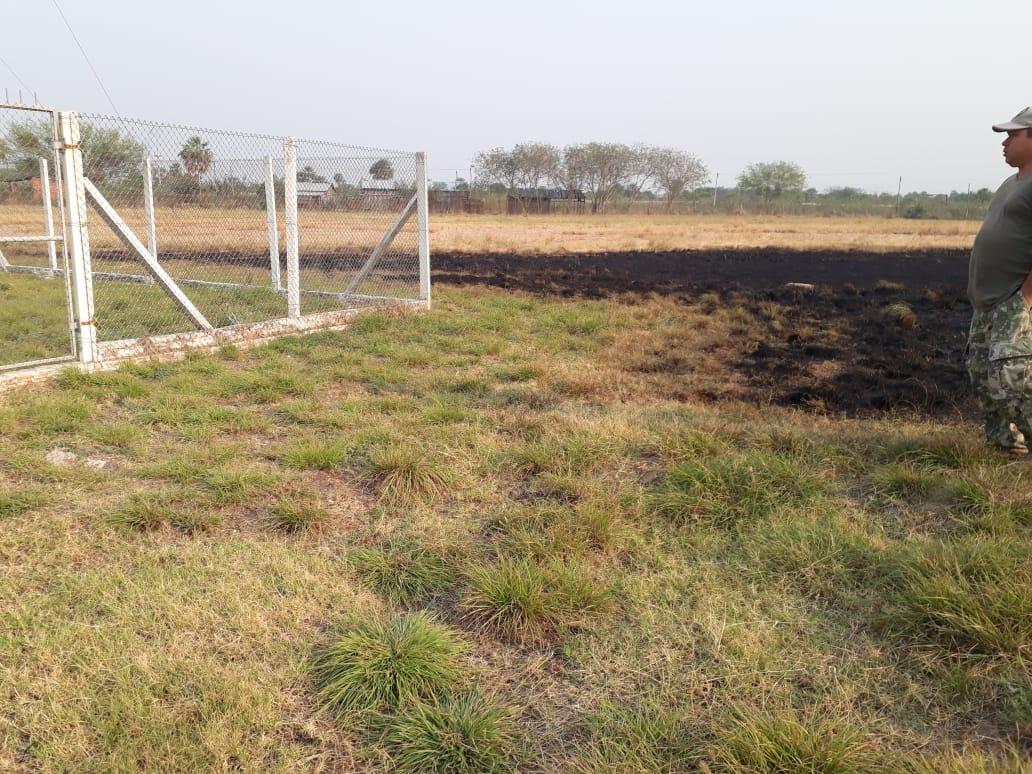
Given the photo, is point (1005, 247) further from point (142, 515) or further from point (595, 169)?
point (595, 169)

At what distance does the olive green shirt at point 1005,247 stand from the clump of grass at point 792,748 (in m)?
2.91

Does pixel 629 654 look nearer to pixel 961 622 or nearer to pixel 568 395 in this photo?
pixel 961 622

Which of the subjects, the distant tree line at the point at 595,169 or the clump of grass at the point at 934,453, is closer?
the clump of grass at the point at 934,453

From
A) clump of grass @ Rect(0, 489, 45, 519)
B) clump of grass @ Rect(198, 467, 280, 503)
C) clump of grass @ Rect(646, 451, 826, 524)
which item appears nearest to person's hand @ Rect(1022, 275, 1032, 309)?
clump of grass @ Rect(646, 451, 826, 524)

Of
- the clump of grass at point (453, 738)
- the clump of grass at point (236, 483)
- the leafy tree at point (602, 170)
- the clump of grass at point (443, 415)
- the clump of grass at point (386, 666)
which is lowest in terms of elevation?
the clump of grass at point (453, 738)

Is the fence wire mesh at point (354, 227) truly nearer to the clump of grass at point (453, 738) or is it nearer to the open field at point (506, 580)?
the open field at point (506, 580)

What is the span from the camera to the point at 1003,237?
396 centimetres

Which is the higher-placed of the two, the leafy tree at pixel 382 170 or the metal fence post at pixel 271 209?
the leafy tree at pixel 382 170

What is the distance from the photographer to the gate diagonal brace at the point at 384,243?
1019 cm

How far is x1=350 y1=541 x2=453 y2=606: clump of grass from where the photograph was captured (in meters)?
3.08

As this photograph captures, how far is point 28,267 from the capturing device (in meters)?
13.3

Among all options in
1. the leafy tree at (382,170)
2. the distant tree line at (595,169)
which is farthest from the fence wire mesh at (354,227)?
A: the distant tree line at (595,169)

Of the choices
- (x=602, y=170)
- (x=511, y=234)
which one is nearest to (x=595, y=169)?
(x=602, y=170)

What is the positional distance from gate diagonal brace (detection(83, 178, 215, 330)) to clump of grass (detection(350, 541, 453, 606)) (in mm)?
4891
